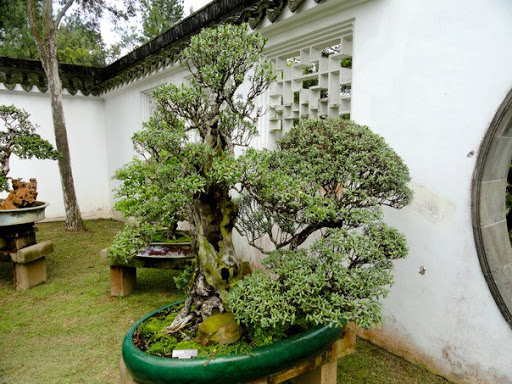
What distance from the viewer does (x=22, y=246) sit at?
4.58 meters

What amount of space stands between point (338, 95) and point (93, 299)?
356cm

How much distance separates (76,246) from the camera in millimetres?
6488

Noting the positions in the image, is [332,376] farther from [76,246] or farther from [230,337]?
[76,246]

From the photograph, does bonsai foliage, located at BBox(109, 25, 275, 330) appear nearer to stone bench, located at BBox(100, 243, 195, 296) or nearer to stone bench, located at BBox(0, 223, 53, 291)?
stone bench, located at BBox(100, 243, 195, 296)

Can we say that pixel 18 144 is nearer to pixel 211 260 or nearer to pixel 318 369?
pixel 211 260

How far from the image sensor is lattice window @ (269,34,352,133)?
3594 millimetres

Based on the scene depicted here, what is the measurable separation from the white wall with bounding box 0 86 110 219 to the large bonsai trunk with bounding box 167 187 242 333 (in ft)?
24.2

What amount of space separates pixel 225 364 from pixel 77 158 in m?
8.17

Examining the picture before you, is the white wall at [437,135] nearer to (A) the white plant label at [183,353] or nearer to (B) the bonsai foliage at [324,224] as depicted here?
(B) the bonsai foliage at [324,224]

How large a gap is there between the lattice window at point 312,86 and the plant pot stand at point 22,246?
3161 mm

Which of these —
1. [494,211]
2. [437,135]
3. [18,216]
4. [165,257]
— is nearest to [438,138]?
[437,135]

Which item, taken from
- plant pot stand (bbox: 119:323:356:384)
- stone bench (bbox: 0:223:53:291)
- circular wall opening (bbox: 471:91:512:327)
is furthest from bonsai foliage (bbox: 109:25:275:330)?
stone bench (bbox: 0:223:53:291)

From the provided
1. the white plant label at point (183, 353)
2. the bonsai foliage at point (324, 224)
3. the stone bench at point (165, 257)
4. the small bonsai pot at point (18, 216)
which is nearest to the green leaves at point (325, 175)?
the bonsai foliage at point (324, 224)

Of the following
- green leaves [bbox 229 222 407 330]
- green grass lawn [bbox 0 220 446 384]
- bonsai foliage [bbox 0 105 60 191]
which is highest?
bonsai foliage [bbox 0 105 60 191]
